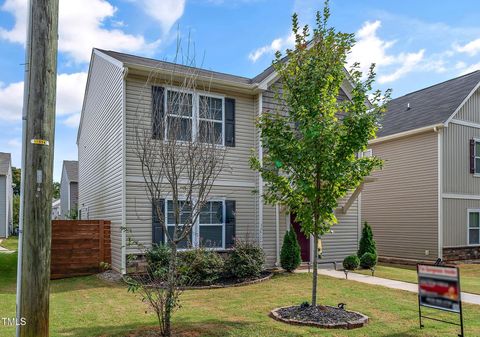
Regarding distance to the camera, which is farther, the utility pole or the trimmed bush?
the trimmed bush

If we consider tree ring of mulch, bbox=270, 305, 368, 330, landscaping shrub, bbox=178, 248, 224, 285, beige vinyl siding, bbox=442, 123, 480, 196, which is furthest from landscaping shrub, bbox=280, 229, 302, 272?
beige vinyl siding, bbox=442, 123, 480, 196

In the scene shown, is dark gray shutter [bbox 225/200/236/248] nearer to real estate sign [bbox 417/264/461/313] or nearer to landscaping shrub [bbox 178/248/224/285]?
landscaping shrub [bbox 178/248/224/285]

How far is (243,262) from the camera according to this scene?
10977 millimetres

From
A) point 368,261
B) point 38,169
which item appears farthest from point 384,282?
point 38,169

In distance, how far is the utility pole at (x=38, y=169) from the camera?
12.1 ft

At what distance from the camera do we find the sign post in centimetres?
567

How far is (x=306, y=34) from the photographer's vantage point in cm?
746

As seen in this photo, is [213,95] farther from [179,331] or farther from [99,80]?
[179,331]

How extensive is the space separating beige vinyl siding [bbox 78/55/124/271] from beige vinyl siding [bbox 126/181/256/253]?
39 centimetres

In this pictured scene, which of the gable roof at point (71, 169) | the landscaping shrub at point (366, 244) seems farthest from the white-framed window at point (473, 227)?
the gable roof at point (71, 169)

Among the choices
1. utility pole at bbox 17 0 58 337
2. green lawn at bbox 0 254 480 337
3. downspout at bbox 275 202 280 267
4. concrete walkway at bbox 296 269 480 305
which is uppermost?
utility pole at bbox 17 0 58 337

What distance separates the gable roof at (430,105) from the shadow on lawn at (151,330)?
13.0 metres

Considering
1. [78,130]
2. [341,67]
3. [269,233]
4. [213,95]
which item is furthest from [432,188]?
[78,130]

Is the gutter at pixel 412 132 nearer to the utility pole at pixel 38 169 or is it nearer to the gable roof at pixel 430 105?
the gable roof at pixel 430 105
